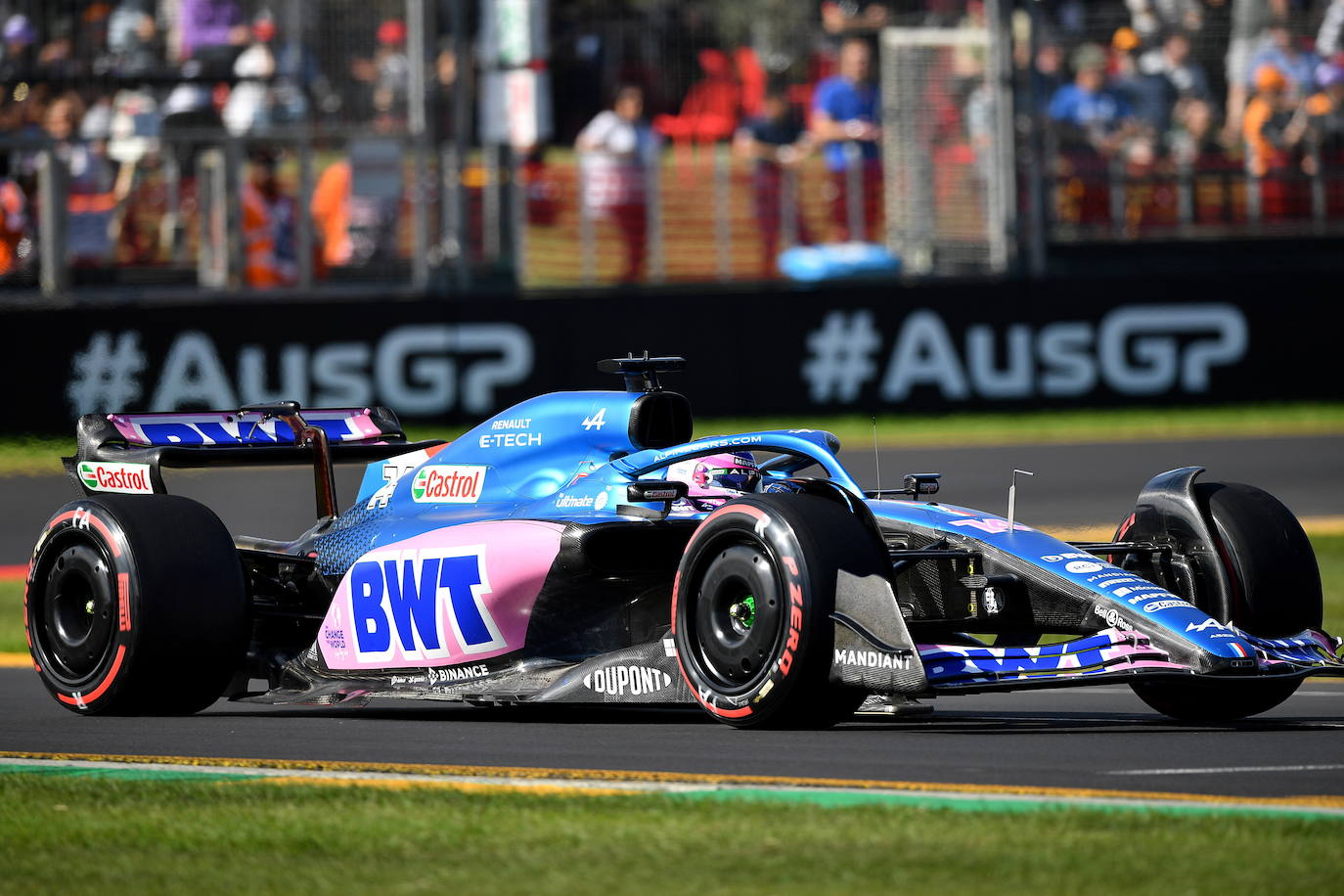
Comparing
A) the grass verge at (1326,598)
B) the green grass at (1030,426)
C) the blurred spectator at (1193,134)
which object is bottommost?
the grass verge at (1326,598)

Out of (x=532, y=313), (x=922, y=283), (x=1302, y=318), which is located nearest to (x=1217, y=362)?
(x=1302, y=318)

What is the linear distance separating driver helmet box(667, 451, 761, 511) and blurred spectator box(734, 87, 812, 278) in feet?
38.3

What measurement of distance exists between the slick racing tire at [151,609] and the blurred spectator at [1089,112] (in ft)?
41.8

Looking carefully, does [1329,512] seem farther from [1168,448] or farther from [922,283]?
[922,283]

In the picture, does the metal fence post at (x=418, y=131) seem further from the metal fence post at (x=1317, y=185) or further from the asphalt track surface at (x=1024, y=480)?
the metal fence post at (x=1317, y=185)

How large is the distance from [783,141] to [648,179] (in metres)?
1.42

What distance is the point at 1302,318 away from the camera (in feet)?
65.2

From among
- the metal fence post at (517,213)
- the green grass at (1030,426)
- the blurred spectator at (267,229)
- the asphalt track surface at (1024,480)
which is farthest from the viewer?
the green grass at (1030,426)

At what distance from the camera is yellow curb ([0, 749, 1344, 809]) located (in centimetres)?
532

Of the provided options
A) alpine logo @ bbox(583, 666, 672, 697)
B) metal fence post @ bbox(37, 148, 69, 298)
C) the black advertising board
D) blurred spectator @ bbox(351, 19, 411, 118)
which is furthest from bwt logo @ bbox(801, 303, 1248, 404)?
alpine logo @ bbox(583, 666, 672, 697)

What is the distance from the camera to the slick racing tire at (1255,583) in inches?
279

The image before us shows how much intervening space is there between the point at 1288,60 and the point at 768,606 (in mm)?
14892

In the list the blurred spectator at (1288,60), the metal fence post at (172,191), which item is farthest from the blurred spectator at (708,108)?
the blurred spectator at (1288,60)

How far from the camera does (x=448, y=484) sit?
8117 millimetres
